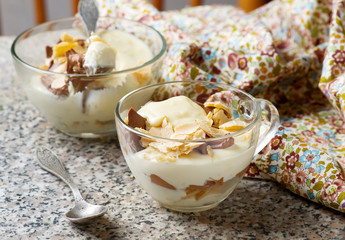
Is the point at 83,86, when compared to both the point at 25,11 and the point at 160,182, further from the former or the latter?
the point at 25,11

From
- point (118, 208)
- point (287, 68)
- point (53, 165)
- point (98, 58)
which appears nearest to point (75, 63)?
point (98, 58)

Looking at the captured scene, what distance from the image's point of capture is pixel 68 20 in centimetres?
129

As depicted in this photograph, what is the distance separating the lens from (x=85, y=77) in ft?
3.39

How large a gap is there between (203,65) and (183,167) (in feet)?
1.55

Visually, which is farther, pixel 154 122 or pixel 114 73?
pixel 114 73

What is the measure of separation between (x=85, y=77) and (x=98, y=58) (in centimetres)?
5

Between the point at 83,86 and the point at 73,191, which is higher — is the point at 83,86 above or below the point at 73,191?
above

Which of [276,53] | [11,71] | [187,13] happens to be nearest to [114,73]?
[276,53]

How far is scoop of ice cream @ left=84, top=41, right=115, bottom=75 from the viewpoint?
105cm

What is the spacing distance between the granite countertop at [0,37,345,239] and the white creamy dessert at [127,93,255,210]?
0.04 meters

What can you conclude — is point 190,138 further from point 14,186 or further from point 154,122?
point 14,186

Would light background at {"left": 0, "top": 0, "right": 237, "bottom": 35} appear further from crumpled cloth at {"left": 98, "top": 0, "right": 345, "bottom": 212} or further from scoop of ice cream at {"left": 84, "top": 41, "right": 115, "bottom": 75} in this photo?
scoop of ice cream at {"left": 84, "top": 41, "right": 115, "bottom": 75}

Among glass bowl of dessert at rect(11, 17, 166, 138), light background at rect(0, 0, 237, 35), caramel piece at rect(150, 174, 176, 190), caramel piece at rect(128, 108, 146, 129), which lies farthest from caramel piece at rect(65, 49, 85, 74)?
light background at rect(0, 0, 237, 35)

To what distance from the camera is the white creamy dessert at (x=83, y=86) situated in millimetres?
1053
